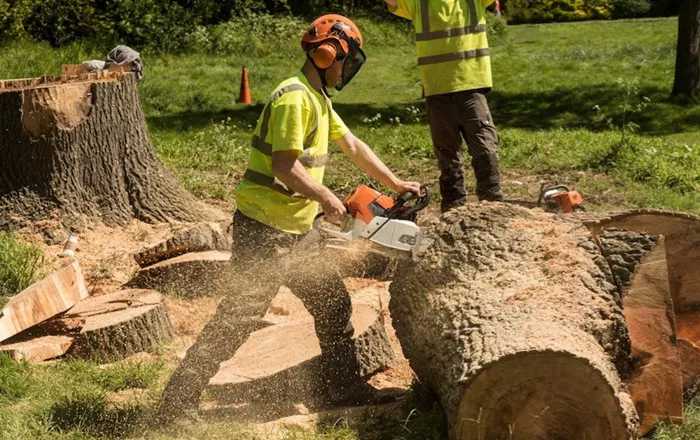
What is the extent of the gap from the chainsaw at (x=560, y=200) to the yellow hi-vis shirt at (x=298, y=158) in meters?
1.33

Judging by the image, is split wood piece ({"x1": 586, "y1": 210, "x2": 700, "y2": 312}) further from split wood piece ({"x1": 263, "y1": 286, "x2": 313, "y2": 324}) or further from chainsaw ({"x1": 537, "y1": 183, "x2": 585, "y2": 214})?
split wood piece ({"x1": 263, "y1": 286, "x2": 313, "y2": 324})

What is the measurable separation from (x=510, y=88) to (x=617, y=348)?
12.1m

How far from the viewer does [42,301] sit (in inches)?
233

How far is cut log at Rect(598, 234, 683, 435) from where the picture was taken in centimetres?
447

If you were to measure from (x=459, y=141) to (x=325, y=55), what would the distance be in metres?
2.72

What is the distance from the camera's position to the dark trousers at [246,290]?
16.1ft

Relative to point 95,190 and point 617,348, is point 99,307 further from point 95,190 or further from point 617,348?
point 617,348

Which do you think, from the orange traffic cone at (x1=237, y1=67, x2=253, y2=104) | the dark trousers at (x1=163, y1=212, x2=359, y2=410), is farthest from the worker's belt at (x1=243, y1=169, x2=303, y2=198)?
the orange traffic cone at (x1=237, y1=67, x2=253, y2=104)

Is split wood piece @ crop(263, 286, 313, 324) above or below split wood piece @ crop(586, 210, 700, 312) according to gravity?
below

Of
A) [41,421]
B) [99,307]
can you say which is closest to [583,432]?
[41,421]

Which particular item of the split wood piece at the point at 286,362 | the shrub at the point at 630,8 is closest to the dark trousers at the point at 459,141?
the split wood piece at the point at 286,362

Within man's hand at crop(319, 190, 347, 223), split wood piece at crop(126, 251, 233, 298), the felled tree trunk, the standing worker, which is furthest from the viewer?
the felled tree trunk

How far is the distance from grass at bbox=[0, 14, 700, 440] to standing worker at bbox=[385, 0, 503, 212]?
5.66 ft

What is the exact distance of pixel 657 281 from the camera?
4520 millimetres
